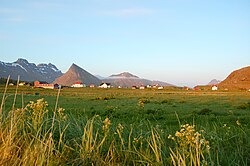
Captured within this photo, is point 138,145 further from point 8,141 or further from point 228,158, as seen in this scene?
point 8,141

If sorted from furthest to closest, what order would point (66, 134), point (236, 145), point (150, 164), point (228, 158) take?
point (66, 134) → point (236, 145) → point (228, 158) → point (150, 164)

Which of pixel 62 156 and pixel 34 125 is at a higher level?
pixel 34 125

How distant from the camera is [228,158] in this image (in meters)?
4.23

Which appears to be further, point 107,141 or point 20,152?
point 107,141

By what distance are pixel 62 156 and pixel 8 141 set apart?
801 millimetres

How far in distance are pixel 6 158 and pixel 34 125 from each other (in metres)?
1.28

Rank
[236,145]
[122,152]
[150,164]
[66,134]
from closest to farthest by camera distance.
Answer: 1. [150,164]
2. [122,152]
3. [236,145]
4. [66,134]

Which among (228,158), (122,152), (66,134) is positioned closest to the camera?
(228,158)

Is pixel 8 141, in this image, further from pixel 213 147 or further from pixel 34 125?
pixel 213 147

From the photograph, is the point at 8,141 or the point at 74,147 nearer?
the point at 8,141

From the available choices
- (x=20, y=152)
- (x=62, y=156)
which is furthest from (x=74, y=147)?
(x=20, y=152)

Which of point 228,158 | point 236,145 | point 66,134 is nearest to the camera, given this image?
point 228,158

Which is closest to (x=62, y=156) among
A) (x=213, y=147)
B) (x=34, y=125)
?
(x=34, y=125)

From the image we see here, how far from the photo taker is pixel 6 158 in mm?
3922
